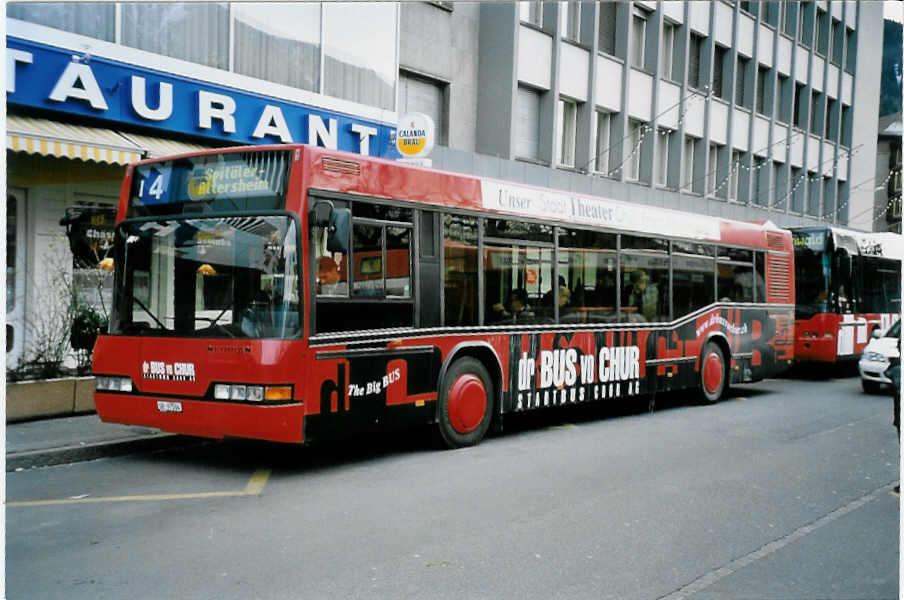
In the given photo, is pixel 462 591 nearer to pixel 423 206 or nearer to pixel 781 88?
pixel 423 206

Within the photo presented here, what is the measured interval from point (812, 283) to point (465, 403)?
12.1 meters

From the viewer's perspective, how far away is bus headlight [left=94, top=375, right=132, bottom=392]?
822cm

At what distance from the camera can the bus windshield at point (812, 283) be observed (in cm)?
1886

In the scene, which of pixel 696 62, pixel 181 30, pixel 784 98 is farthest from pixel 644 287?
pixel 784 98

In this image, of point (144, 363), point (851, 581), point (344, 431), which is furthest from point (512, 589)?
point (144, 363)

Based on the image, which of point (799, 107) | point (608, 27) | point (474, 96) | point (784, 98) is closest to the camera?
point (474, 96)

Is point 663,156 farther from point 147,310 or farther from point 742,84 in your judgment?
point 147,310

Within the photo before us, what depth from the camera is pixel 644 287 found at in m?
12.6

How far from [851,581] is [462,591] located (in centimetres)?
233

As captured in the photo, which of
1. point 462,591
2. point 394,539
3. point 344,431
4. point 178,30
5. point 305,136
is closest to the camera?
point 462,591

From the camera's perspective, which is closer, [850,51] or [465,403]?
[465,403]

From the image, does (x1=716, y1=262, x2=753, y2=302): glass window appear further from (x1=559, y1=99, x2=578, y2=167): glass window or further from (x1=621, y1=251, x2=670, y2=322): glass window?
(x1=559, y1=99, x2=578, y2=167): glass window

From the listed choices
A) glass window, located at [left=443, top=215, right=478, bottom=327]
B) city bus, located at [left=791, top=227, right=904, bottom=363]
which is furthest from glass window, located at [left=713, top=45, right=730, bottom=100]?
glass window, located at [left=443, top=215, right=478, bottom=327]

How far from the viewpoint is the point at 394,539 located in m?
5.95
